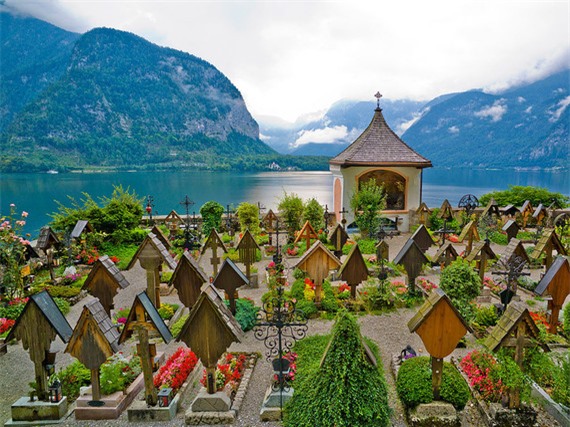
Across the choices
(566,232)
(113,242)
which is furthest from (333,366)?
(566,232)

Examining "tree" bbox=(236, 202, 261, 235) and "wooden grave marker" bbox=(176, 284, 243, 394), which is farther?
"tree" bbox=(236, 202, 261, 235)

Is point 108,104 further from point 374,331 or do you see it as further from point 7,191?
point 374,331

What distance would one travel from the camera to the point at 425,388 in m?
6.08

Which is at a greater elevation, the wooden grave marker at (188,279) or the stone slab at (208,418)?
the wooden grave marker at (188,279)

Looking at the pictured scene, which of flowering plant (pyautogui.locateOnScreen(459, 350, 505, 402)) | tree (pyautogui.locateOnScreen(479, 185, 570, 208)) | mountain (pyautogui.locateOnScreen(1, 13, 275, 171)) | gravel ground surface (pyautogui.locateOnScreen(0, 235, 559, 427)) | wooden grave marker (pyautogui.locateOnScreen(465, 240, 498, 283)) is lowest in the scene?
gravel ground surface (pyautogui.locateOnScreen(0, 235, 559, 427))

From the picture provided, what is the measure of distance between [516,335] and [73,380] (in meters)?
8.07

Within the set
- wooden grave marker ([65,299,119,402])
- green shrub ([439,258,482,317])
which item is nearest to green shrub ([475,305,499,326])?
green shrub ([439,258,482,317])

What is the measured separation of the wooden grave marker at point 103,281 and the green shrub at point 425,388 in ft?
22.6

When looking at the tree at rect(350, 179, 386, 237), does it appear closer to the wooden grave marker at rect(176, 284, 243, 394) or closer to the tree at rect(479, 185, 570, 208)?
the tree at rect(479, 185, 570, 208)

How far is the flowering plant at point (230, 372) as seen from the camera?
6629 mm

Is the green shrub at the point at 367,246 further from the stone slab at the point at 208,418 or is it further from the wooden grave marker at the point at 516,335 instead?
the stone slab at the point at 208,418

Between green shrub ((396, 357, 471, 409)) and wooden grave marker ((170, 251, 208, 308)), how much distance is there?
5.30m

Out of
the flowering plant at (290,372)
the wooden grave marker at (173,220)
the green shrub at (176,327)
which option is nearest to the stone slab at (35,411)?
the green shrub at (176,327)

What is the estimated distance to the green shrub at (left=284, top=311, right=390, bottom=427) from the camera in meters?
4.50
